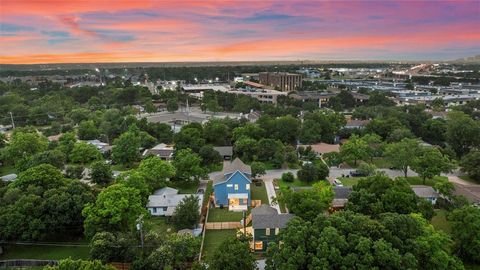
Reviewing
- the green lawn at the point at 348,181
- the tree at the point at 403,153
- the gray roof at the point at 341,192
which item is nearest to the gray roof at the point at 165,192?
the gray roof at the point at 341,192

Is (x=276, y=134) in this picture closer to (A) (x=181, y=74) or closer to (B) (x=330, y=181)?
(B) (x=330, y=181)

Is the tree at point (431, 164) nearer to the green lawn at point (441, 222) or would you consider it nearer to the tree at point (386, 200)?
the green lawn at point (441, 222)

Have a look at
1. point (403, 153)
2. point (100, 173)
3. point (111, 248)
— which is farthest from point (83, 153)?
point (403, 153)

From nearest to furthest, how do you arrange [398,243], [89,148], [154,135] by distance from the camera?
[398,243]
[89,148]
[154,135]

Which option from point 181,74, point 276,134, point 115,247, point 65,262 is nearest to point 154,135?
point 276,134

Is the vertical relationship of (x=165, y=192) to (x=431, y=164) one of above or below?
below

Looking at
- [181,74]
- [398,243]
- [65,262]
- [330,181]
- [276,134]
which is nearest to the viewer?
[65,262]

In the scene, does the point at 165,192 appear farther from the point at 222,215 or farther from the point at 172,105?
the point at 172,105
